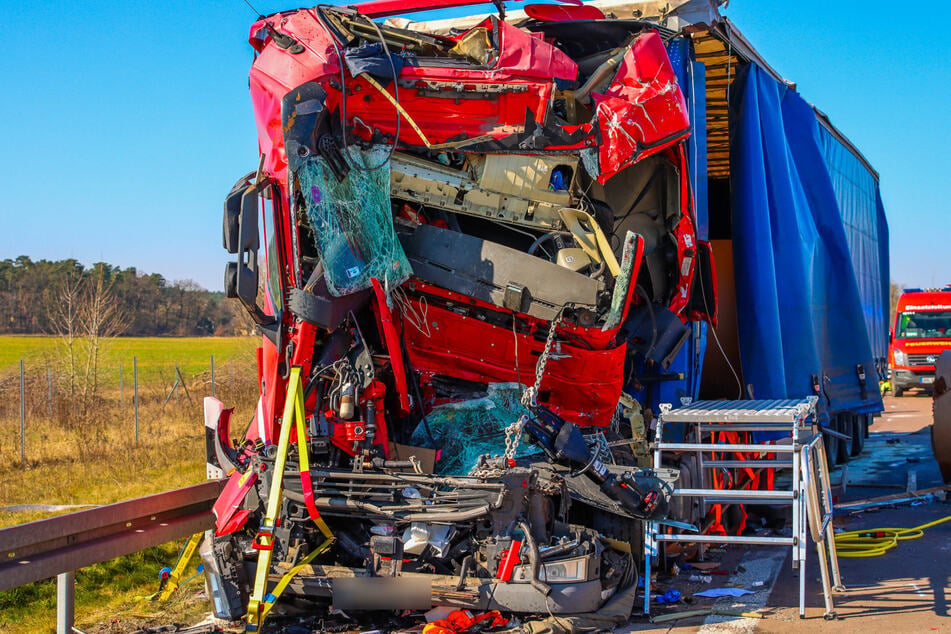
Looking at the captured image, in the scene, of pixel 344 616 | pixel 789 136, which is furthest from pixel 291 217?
pixel 789 136

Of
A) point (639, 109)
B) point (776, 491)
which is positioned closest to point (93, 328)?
point (639, 109)

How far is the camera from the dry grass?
5.94 metres

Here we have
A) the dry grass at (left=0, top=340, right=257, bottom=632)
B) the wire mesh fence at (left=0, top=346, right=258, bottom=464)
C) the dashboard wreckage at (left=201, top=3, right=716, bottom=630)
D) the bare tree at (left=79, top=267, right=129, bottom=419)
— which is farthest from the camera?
the bare tree at (left=79, top=267, right=129, bottom=419)

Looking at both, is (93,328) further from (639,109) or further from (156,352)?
(156,352)

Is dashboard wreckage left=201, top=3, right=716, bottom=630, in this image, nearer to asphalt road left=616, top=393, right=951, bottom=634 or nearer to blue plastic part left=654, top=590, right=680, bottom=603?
blue plastic part left=654, top=590, right=680, bottom=603

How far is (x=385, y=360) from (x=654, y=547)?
210 cm

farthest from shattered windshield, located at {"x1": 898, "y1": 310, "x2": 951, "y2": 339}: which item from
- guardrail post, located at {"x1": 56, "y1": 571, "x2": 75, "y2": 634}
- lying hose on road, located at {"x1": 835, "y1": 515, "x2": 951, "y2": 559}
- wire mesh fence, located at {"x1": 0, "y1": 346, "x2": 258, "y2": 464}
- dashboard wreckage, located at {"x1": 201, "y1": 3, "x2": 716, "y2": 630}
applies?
guardrail post, located at {"x1": 56, "y1": 571, "x2": 75, "y2": 634}

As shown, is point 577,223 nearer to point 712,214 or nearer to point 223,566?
point 223,566

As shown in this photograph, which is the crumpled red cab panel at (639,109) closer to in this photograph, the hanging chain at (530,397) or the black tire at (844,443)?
the hanging chain at (530,397)

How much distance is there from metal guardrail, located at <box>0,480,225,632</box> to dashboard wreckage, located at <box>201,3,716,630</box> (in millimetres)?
501

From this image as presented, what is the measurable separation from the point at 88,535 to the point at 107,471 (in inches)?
276

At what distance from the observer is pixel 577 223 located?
5.95m

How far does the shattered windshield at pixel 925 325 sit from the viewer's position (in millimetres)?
22688

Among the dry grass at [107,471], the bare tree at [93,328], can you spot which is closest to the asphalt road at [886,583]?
the dry grass at [107,471]
